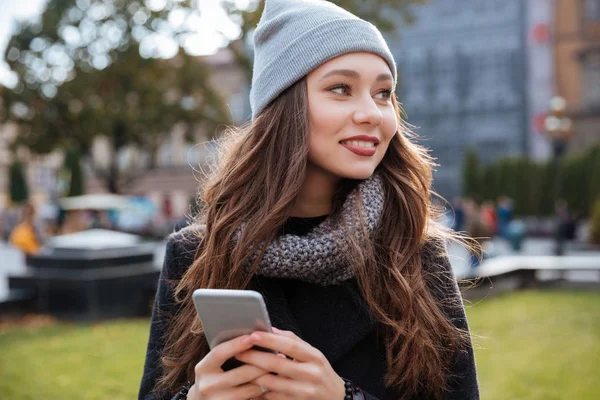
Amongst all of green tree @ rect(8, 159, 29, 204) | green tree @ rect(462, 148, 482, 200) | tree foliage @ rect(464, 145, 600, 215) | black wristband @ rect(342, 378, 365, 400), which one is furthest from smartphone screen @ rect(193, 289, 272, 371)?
green tree @ rect(8, 159, 29, 204)

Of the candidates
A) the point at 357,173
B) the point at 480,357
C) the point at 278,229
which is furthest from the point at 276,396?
the point at 480,357

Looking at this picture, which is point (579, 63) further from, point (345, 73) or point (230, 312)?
point (230, 312)

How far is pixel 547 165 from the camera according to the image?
28891 mm

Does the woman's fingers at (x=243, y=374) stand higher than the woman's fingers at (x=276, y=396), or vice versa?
the woman's fingers at (x=243, y=374)

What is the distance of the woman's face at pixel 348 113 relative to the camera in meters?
1.84

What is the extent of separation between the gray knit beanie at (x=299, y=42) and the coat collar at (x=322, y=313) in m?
0.59

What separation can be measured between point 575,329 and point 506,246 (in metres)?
14.3

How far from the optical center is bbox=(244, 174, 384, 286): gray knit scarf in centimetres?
177

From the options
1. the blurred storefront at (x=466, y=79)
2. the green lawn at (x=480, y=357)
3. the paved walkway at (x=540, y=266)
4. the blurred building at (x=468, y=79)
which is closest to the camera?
the green lawn at (x=480, y=357)

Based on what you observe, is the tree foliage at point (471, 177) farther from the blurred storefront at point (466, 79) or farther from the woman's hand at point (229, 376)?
the woman's hand at point (229, 376)

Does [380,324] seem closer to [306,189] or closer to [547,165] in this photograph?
[306,189]

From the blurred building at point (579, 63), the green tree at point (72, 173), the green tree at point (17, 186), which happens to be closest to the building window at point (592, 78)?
A: the blurred building at point (579, 63)

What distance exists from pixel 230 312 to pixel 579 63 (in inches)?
1469

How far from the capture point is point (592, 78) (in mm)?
34375
